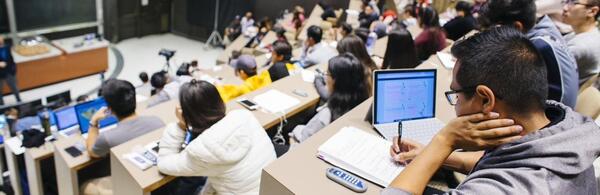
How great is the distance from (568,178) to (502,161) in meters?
0.11

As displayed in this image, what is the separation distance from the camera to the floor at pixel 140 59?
20.9ft

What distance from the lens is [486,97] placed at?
83 cm

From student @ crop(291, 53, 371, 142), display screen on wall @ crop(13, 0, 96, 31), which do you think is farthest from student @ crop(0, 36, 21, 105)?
student @ crop(291, 53, 371, 142)

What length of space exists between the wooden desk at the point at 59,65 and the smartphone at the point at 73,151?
4432mm

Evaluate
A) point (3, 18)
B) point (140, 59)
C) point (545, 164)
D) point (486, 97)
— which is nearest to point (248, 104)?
point (486, 97)

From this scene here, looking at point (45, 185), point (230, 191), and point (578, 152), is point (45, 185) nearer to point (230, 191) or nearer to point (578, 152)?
point (230, 191)

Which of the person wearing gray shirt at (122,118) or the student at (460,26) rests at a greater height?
the student at (460,26)

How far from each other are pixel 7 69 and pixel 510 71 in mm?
6173

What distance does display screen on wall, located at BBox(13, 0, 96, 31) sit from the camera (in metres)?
7.16

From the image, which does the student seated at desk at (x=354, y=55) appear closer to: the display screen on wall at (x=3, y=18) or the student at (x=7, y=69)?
the student at (x=7, y=69)

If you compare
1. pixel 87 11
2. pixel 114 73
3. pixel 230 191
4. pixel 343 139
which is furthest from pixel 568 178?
pixel 87 11

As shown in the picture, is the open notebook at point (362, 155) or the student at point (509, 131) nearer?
the student at point (509, 131)

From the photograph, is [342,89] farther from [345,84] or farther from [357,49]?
[357,49]

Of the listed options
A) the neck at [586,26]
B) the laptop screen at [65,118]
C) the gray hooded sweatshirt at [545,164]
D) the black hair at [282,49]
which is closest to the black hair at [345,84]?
the neck at [586,26]
